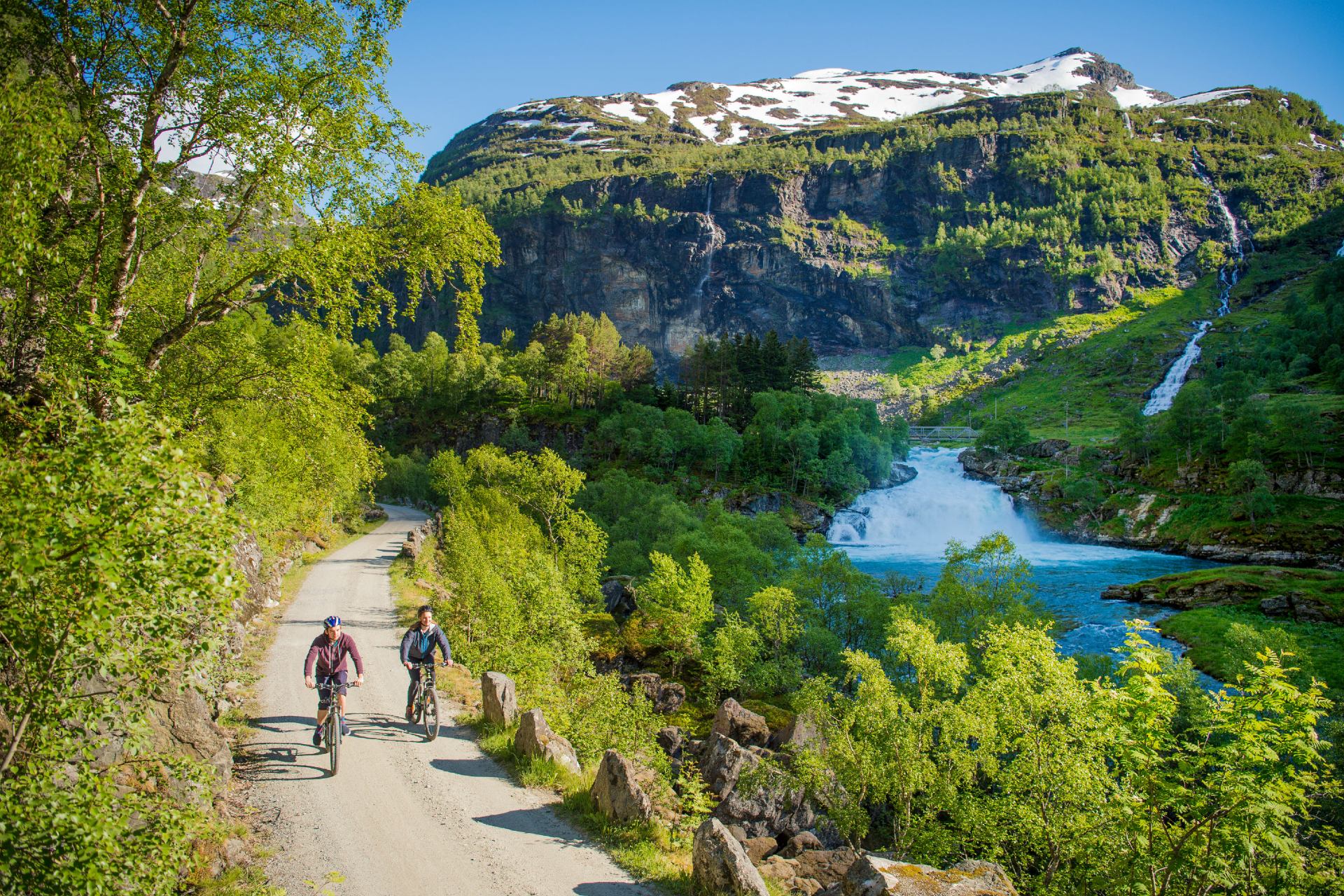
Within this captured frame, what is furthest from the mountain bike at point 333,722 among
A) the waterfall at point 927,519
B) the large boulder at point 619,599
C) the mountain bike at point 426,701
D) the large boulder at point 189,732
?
the waterfall at point 927,519

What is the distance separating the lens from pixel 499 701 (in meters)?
14.5

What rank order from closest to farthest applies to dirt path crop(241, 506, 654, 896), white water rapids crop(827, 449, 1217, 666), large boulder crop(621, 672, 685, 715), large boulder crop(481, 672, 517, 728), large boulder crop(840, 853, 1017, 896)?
dirt path crop(241, 506, 654, 896) → large boulder crop(840, 853, 1017, 896) → large boulder crop(481, 672, 517, 728) → large boulder crop(621, 672, 685, 715) → white water rapids crop(827, 449, 1217, 666)

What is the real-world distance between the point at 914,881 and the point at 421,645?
10.1 m

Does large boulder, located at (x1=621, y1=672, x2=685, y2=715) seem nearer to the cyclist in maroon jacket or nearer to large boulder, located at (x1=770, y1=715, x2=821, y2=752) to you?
large boulder, located at (x1=770, y1=715, x2=821, y2=752)

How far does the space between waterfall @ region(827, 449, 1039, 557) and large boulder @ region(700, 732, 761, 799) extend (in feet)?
187

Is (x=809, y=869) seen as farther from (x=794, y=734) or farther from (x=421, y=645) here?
(x=421, y=645)

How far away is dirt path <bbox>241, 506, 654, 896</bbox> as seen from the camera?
9156 millimetres

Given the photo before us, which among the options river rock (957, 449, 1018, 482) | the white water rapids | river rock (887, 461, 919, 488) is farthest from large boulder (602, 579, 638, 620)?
river rock (957, 449, 1018, 482)

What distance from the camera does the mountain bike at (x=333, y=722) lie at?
11.9m

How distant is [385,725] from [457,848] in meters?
5.35

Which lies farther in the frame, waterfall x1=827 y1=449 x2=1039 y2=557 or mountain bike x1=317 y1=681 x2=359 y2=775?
waterfall x1=827 y1=449 x2=1039 y2=557

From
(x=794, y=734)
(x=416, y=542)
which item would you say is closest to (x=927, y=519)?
Result: (x=416, y=542)

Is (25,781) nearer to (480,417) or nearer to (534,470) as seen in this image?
(534,470)

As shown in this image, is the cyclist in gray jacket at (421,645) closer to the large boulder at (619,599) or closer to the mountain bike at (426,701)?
the mountain bike at (426,701)
